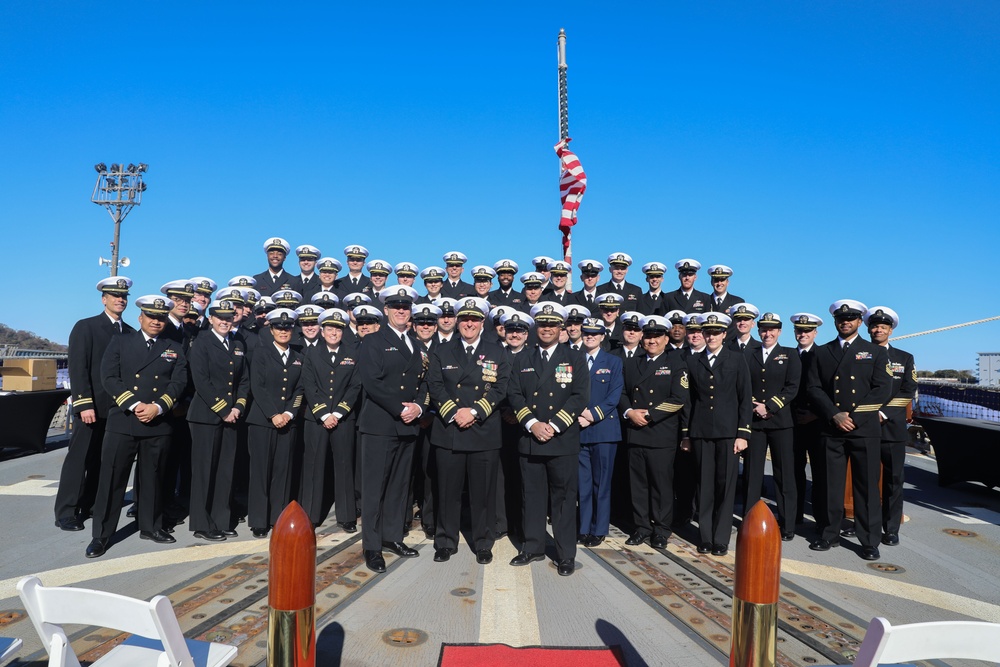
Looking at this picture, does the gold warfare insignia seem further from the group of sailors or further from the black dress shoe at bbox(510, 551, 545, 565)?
the black dress shoe at bbox(510, 551, 545, 565)

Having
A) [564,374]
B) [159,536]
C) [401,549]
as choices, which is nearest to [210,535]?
[159,536]

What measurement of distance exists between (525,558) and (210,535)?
3030mm

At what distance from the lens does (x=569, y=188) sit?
13.8 metres

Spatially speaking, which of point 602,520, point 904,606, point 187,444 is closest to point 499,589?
point 602,520

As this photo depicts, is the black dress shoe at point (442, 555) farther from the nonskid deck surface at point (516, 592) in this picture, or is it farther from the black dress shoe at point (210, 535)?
the black dress shoe at point (210, 535)

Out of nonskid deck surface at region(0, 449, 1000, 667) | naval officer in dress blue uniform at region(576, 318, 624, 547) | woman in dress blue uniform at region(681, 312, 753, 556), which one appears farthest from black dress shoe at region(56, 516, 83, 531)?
woman in dress blue uniform at region(681, 312, 753, 556)

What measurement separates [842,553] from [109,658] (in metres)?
6.00

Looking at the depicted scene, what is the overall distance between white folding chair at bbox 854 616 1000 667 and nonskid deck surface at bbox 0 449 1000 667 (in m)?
2.00

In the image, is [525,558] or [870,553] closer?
[525,558]

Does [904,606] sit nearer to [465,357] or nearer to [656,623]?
[656,623]

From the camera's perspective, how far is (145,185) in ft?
112

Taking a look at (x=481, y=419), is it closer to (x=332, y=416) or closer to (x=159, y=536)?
(x=332, y=416)

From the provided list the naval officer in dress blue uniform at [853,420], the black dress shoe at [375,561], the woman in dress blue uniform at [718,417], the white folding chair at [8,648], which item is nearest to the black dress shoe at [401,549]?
the black dress shoe at [375,561]

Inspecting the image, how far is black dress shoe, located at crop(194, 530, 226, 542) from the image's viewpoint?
20.8 ft
